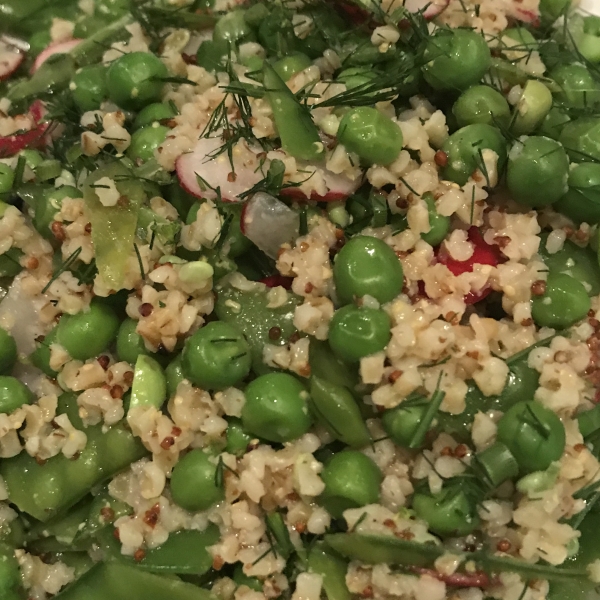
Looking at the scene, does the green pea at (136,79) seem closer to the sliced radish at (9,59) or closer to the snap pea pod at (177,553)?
the sliced radish at (9,59)

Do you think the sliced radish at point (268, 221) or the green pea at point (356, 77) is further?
the green pea at point (356, 77)

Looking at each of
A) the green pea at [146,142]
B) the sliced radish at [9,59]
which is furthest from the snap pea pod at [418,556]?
the sliced radish at [9,59]

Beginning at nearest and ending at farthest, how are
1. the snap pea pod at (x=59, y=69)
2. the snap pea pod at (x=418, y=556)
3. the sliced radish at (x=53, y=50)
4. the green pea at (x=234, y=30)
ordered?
the snap pea pod at (x=418, y=556), the green pea at (x=234, y=30), the snap pea pod at (x=59, y=69), the sliced radish at (x=53, y=50)

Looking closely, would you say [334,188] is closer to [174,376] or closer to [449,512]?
[174,376]

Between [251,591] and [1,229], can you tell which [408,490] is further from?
[1,229]

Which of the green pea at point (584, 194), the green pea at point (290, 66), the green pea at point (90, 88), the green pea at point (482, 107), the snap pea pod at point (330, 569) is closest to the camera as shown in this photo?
the snap pea pod at point (330, 569)

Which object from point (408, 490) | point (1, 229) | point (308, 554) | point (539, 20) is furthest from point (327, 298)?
point (539, 20)

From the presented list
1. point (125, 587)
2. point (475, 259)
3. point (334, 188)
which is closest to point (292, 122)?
point (334, 188)
